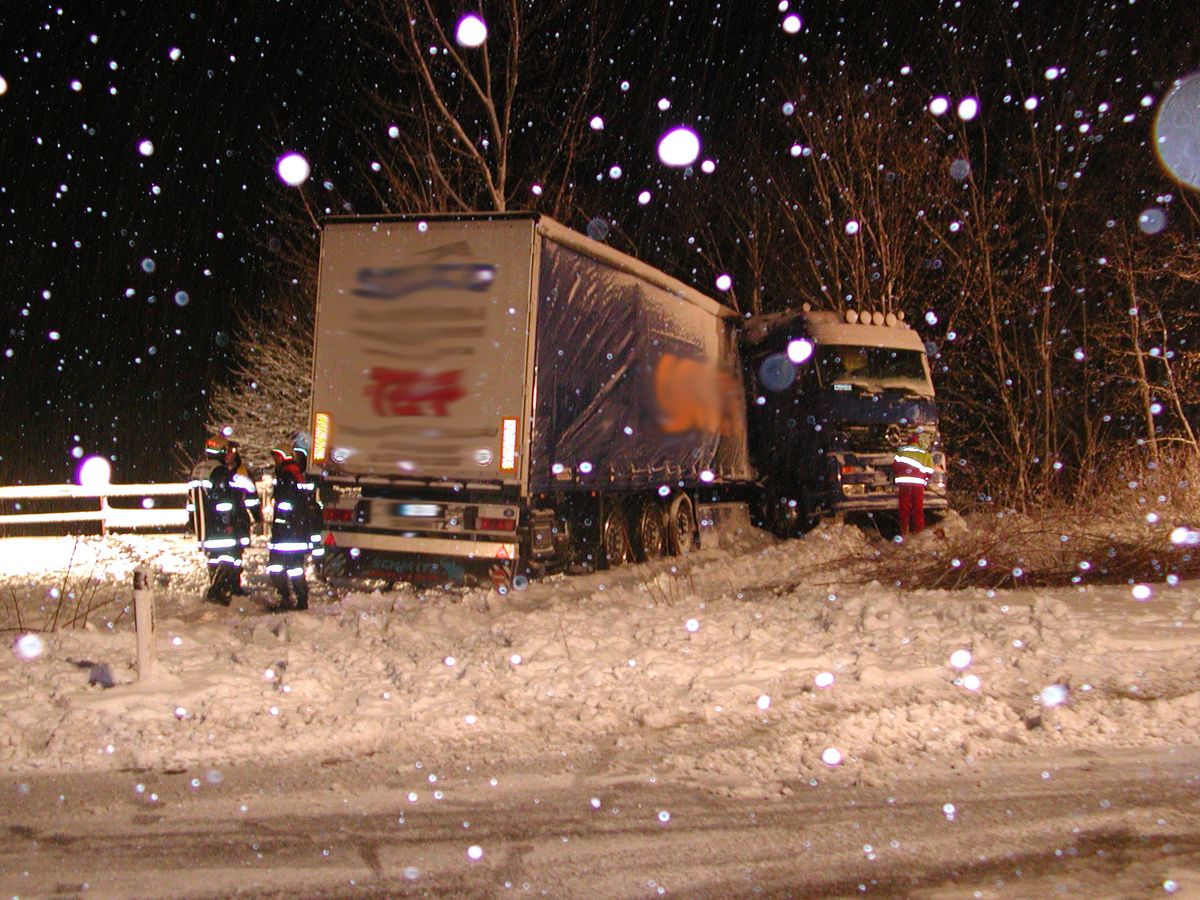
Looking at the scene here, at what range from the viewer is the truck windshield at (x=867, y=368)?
16859 millimetres

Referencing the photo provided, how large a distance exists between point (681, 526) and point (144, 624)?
937 cm

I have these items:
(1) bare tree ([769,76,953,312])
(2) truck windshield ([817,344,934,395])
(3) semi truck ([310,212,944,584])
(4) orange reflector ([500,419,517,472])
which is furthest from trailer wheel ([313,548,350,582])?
(1) bare tree ([769,76,953,312])

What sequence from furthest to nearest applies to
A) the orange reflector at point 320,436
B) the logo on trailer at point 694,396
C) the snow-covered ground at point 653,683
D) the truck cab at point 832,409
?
the truck cab at point 832,409
the logo on trailer at point 694,396
the orange reflector at point 320,436
the snow-covered ground at point 653,683

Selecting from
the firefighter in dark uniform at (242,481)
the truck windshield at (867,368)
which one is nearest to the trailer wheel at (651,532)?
the truck windshield at (867,368)

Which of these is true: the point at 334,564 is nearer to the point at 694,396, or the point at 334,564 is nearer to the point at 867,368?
the point at 694,396

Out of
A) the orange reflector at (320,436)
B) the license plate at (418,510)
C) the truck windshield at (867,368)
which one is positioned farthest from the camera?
the truck windshield at (867,368)

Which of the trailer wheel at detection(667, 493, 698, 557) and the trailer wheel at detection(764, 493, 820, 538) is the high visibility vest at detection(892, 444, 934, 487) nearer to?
the trailer wheel at detection(764, 493, 820, 538)

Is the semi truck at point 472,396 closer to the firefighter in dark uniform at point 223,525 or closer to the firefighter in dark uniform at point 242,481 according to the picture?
the firefighter in dark uniform at point 242,481

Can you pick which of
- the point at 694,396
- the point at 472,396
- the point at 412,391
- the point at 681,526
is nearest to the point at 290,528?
the point at 412,391

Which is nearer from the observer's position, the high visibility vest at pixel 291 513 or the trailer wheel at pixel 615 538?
the high visibility vest at pixel 291 513

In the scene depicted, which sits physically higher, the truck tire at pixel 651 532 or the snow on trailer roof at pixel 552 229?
the snow on trailer roof at pixel 552 229

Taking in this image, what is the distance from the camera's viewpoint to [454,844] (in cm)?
454

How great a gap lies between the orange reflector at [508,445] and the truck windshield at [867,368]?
7.66 meters

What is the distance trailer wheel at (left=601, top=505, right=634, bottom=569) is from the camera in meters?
13.1
